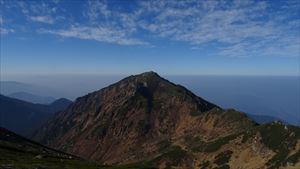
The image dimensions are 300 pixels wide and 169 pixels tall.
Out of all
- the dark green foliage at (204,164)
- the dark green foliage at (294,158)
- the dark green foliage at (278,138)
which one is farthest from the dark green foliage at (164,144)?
the dark green foliage at (294,158)

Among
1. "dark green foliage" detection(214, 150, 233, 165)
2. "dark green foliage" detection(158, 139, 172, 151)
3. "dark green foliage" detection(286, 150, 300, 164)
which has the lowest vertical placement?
"dark green foliage" detection(158, 139, 172, 151)

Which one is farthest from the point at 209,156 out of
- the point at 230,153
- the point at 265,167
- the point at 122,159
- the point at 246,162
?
the point at 122,159

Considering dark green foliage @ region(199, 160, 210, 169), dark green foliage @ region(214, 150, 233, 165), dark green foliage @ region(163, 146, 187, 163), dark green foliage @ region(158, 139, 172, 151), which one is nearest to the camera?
dark green foliage @ region(214, 150, 233, 165)

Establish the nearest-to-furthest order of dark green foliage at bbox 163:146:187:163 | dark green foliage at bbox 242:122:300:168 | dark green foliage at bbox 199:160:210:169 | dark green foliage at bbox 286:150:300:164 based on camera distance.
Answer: dark green foliage at bbox 286:150:300:164, dark green foliage at bbox 242:122:300:168, dark green foliage at bbox 199:160:210:169, dark green foliage at bbox 163:146:187:163

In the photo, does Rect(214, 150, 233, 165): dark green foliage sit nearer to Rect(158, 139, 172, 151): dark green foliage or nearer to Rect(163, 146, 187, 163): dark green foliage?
Rect(163, 146, 187, 163): dark green foliage

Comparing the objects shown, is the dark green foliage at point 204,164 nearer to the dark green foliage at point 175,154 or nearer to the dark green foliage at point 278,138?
the dark green foliage at point 175,154

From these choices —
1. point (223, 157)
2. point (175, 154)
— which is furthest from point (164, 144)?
point (223, 157)

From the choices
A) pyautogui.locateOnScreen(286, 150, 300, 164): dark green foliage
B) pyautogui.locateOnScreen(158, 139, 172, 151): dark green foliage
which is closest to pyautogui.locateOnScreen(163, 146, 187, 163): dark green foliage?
pyautogui.locateOnScreen(158, 139, 172, 151): dark green foliage

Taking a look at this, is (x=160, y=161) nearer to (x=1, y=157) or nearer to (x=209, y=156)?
(x=209, y=156)

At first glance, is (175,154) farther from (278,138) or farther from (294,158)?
(294,158)
